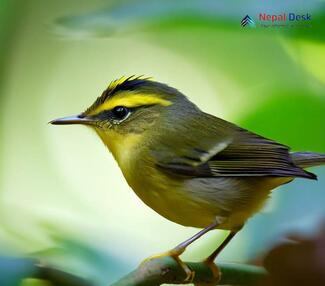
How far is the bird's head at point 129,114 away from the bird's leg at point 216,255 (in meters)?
0.30

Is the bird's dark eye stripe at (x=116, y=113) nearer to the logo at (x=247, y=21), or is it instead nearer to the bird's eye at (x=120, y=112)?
the bird's eye at (x=120, y=112)

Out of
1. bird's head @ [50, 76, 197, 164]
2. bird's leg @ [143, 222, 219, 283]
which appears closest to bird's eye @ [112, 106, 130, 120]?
bird's head @ [50, 76, 197, 164]

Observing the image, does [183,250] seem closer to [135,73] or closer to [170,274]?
[170,274]

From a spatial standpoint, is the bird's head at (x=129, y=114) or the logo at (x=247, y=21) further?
the logo at (x=247, y=21)

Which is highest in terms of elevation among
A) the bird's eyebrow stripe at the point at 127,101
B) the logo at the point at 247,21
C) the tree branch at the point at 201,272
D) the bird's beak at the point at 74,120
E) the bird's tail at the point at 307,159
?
the logo at the point at 247,21

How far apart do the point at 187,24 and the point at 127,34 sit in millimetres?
143

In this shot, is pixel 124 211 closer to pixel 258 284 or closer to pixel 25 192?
pixel 25 192

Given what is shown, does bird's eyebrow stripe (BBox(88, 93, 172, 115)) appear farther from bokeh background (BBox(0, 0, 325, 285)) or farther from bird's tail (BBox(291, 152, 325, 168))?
bird's tail (BBox(291, 152, 325, 168))

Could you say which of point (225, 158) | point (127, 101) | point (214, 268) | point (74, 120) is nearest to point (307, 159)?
point (225, 158)

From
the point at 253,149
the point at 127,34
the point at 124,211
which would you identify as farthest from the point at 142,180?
the point at 127,34

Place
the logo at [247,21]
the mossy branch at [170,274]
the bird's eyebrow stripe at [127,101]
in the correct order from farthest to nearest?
the logo at [247,21] → the bird's eyebrow stripe at [127,101] → the mossy branch at [170,274]

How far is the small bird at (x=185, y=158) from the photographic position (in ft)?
4.10

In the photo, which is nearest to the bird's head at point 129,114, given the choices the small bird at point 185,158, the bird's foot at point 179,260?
the small bird at point 185,158

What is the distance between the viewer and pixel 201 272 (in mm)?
1300
